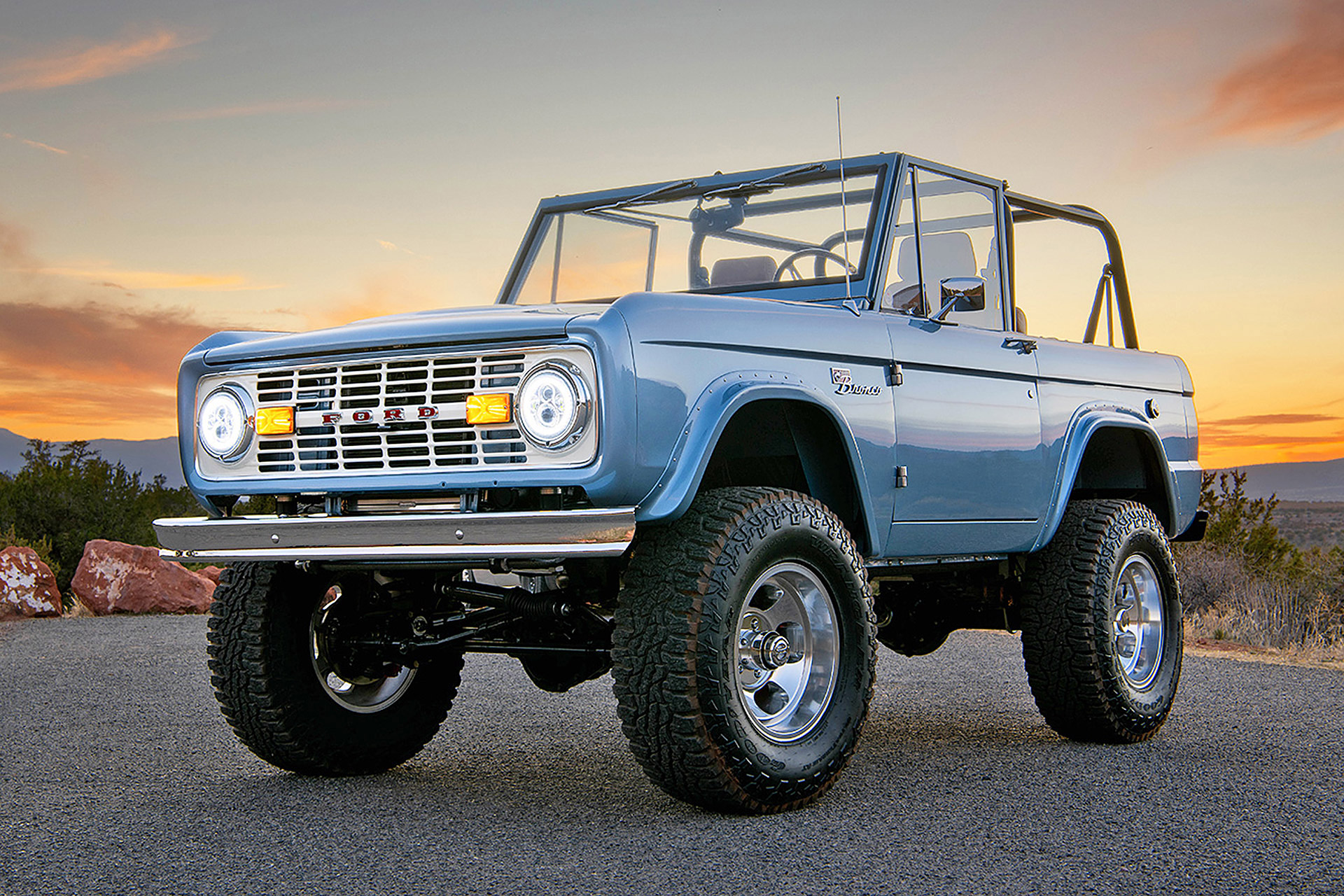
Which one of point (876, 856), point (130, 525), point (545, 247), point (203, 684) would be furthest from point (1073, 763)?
point (130, 525)

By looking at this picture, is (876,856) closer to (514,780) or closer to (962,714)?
(514,780)

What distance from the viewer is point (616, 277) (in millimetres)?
6207

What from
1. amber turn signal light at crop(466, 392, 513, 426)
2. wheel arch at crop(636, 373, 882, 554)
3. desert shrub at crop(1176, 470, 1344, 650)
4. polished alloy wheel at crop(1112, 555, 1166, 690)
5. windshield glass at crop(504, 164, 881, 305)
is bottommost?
desert shrub at crop(1176, 470, 1344, 650)

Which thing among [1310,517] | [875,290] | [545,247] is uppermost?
[545,247]

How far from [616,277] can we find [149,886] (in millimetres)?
3453

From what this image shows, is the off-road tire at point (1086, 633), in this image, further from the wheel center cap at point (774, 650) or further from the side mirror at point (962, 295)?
the wheel center cap at point (774, 650)

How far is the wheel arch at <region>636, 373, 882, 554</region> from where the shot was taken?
13.8ft

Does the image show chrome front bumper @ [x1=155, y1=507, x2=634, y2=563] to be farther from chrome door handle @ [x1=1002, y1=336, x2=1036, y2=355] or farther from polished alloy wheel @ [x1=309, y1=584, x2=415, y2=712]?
chrome door handle @ [x1=1002, y1=336, x2=1036, y2=355]

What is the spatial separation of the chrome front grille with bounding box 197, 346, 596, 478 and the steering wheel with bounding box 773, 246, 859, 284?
1862 mm

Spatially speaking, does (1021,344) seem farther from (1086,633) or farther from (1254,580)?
(1254,580)

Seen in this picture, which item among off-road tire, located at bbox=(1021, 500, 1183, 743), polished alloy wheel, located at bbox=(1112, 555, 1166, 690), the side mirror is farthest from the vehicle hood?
polished alloy wheel, located at bbox=(1112, 555, 1166, 690)

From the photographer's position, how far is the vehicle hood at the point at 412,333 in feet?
13.4

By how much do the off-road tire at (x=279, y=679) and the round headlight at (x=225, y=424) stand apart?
0.48 m

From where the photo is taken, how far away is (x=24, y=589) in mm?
12805
